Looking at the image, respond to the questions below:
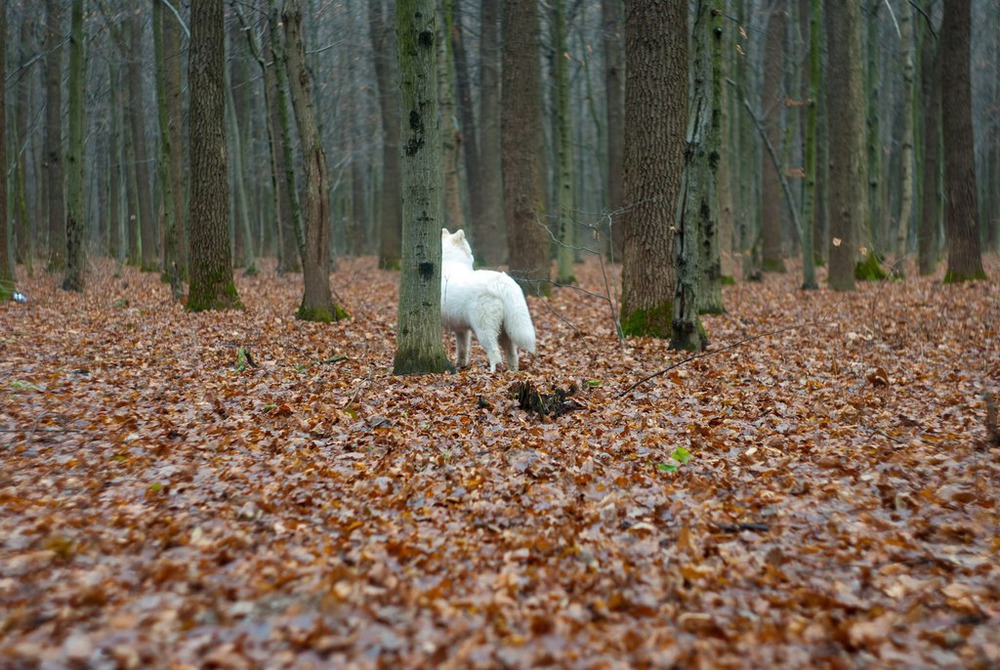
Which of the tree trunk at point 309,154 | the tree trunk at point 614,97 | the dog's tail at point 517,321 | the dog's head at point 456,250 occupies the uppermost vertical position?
the tree trunk at point 614,97

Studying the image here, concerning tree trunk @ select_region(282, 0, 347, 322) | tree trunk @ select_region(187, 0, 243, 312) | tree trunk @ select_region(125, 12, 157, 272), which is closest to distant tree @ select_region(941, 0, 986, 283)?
tree trunk @ select_region(282, 0, 347, 322)

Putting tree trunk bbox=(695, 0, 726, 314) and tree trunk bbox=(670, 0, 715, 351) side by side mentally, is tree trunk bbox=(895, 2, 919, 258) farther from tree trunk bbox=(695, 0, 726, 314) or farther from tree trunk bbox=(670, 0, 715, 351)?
tree trunk bbox=(670, 0, 715, 351)

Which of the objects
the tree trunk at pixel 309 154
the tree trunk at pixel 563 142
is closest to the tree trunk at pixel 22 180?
the tree trunk at pixel 309 154

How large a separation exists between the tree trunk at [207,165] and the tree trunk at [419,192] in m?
6.68

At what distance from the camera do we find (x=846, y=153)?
1642cm

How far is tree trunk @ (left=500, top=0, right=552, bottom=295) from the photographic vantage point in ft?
55.0

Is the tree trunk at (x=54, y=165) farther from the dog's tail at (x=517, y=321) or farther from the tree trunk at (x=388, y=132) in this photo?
the dog's tail at (x=517, y=321)

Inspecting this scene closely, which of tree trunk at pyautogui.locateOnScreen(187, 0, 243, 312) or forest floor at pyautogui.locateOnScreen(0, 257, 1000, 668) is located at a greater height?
tree trunk at pyautogui.locateOnScreen(187, 0, 243, 312)

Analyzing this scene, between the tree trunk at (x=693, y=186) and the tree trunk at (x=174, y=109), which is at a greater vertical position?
the tree trunk at (x=174, y=109)

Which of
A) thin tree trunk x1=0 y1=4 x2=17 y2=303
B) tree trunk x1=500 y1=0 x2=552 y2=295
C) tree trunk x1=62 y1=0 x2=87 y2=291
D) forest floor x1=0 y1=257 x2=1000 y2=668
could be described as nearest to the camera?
forest floor x1=0 y1=257 x2=1000 y2=668

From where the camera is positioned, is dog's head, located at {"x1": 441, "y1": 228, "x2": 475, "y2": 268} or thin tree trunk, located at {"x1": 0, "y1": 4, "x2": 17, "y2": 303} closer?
dog's head, located at {"x1": 441, "y1": 228, "x2": 475, "y2": 268}

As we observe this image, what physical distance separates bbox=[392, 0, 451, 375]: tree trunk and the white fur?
684 mm

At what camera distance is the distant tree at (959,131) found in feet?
48.4

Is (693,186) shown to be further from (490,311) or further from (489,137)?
(489,137)
